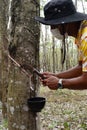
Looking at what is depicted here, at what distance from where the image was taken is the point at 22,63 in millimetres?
3502

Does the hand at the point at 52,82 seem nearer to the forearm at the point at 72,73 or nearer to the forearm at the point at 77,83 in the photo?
the forearm at the point at 77,83

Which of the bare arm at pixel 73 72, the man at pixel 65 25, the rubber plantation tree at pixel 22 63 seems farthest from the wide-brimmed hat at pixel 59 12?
the bare arm at pixel 73 72

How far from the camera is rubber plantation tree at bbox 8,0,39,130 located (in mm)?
3473

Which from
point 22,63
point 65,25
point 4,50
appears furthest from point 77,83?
point 4,50

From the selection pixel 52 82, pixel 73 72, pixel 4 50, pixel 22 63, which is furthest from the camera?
pixel 4 50

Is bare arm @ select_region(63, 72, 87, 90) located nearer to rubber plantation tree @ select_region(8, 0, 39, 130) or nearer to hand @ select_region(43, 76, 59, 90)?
hand @ select_region(43, 76, 59, 90)

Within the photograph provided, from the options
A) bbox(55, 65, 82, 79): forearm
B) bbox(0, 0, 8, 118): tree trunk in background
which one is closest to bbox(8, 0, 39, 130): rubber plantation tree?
bbox(55, 65, 82, 79): forearm

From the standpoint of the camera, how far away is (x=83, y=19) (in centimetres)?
320

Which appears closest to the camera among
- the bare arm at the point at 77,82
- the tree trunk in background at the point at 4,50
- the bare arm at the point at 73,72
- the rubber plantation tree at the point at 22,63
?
the bare arm at the point at 77,82

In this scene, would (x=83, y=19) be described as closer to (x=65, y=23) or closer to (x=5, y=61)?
(x=65, y=23)

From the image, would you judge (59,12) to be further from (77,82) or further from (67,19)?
(77,82)

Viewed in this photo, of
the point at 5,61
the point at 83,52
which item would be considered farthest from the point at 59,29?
the point at 5,61

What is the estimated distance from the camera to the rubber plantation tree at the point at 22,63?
3473mm

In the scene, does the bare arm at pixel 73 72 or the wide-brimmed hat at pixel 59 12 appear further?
the bare arm at pixel 73 72
